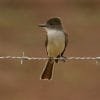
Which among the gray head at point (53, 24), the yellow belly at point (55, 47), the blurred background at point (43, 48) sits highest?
the gray head at point (53, 24)

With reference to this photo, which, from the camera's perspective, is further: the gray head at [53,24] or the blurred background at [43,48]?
the blurred background at [43,48]

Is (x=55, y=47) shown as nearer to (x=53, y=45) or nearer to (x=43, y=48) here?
(x=53, y=45)

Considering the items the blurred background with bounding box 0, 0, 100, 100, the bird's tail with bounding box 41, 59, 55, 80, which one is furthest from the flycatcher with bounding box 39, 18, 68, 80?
the blurred background with bounding box 0, 0, 100, 100

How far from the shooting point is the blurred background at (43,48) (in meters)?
14.7

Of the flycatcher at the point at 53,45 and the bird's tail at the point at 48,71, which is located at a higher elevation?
the flycatcher at the point at 53,45

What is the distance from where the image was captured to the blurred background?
48.3 ft

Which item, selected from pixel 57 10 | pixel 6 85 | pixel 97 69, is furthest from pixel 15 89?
pixel 57 10

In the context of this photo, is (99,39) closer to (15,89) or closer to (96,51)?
(96,51)

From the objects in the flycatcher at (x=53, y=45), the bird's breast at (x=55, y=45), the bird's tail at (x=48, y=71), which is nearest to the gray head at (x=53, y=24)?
the flycatcher at (x=53, y=45)

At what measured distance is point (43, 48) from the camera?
16.7 m

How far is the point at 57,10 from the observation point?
20875mm

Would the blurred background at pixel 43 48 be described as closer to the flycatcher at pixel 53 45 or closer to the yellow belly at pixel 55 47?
the flycatcher at pixel 53 45

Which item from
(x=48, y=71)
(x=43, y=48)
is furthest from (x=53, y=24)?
(x=43, y=48)

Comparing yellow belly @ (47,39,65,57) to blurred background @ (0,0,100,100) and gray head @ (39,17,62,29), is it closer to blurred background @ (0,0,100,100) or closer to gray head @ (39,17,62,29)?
gray head @ (39,17,62,29)
